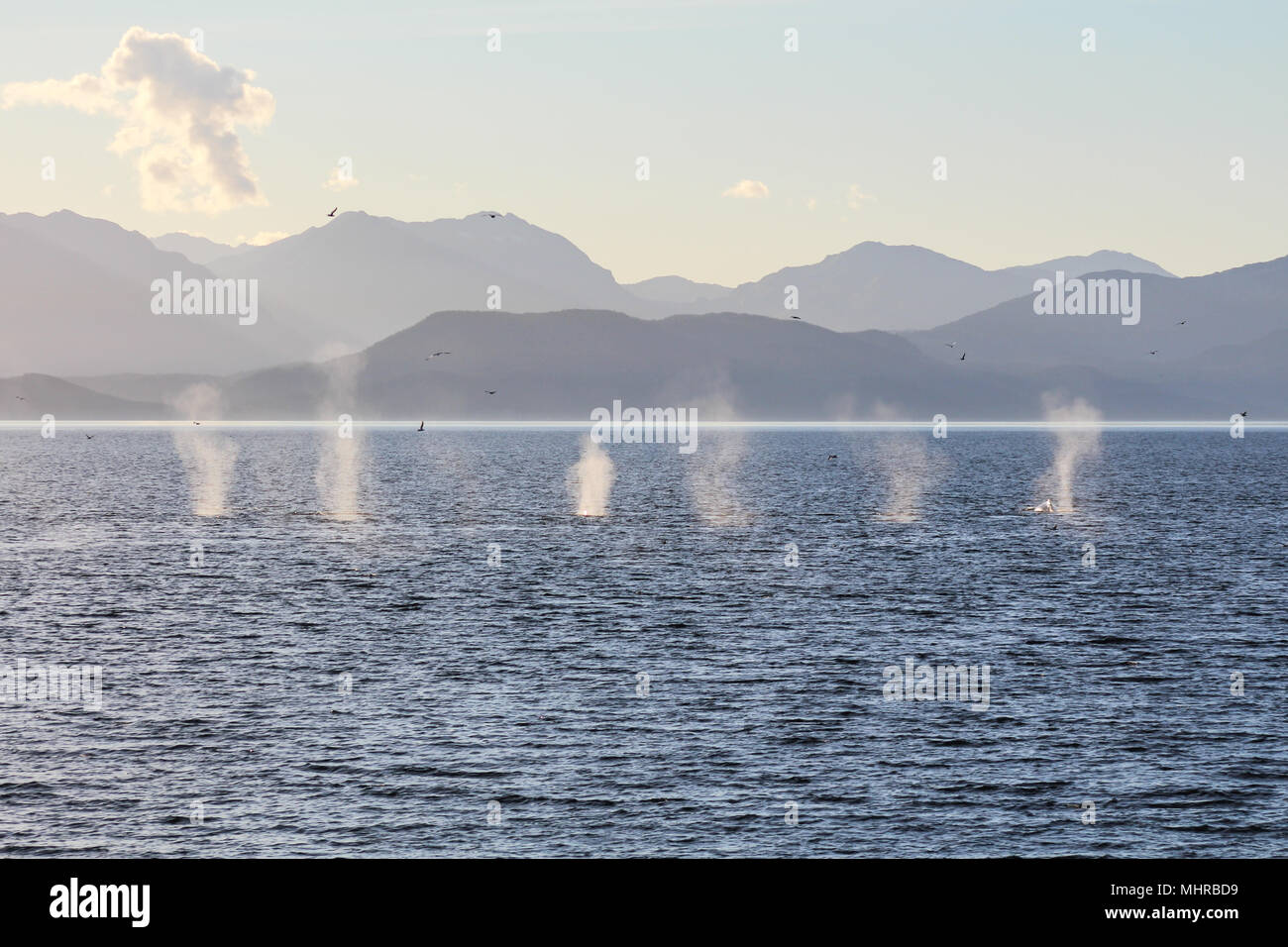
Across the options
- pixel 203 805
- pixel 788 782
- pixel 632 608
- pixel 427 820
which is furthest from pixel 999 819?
pixel 632 608

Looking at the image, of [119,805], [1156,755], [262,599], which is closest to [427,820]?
[119,805]

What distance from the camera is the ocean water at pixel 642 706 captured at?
46188mm

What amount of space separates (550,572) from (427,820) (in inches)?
2777

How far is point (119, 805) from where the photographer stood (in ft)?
159

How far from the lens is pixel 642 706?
64.2 meters

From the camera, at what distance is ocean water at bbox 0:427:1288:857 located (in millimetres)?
46188

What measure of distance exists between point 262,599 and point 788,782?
61.3 metres
